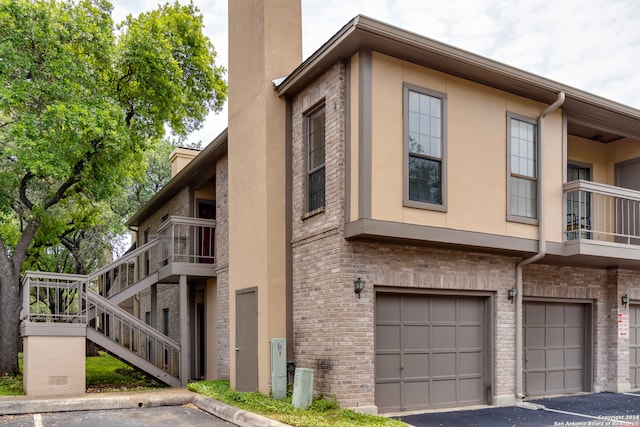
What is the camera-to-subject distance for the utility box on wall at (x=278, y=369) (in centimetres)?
1004

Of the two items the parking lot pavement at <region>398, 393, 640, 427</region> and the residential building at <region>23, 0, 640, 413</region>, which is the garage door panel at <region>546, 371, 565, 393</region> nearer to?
the residential building at <region>23, 0, 640, 413</region>

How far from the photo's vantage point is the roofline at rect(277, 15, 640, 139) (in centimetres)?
893

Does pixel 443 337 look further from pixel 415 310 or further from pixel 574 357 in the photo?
pixel 574 357

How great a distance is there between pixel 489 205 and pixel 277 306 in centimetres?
437

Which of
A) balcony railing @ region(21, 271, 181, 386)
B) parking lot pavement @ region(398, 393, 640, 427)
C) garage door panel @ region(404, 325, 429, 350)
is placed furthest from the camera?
balcony railing @ region(21, 271, 181, 386)

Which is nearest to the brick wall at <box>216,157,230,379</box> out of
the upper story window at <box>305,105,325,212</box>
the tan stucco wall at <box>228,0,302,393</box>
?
the tan stucco wall at <box>228,0,302,393</box>

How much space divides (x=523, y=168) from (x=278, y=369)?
19.8 ft

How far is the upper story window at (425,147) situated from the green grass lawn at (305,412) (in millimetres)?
3509

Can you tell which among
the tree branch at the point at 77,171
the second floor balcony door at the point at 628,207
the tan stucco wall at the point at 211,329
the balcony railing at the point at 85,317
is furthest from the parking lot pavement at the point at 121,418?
the second floor balcony door at the point at 628,207

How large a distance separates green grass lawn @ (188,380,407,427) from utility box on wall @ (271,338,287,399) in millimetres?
169

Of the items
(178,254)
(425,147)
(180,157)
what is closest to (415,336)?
(425,147)

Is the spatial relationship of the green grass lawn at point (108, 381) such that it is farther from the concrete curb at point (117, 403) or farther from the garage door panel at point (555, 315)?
the garage door panel at point (555, 315)

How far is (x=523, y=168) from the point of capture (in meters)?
11.0

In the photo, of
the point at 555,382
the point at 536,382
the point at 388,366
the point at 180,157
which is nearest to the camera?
the point at 388,366
